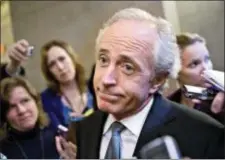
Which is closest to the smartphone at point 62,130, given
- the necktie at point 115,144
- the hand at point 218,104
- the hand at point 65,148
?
the hand at point 65,148

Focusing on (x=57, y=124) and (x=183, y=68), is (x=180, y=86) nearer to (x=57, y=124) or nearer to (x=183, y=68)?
(x=183, y=68)

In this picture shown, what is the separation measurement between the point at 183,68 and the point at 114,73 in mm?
147

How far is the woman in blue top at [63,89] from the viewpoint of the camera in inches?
25.2

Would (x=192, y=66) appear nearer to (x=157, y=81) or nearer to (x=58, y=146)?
(x=157, y=81)

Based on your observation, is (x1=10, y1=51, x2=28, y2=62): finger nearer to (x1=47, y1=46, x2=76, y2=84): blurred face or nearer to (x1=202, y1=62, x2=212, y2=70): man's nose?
(x1=47, y1=46, x2=76, y2=84): blurred face

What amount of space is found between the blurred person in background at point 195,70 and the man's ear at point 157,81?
51 millimetres

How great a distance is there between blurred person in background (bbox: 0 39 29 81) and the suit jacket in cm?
17

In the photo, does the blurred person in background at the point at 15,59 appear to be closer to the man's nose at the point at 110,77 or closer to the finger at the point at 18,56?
the finger at the point at 18,56

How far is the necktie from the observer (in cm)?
50

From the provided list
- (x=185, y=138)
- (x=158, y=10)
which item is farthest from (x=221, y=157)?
(x=158, y=10)

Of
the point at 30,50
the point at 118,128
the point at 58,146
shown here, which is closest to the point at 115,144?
the point at 118,128

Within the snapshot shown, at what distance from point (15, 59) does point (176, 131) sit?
0.93 ft

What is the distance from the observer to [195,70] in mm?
584

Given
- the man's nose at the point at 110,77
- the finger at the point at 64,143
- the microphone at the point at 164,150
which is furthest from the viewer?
the finger at the point at 64,143
